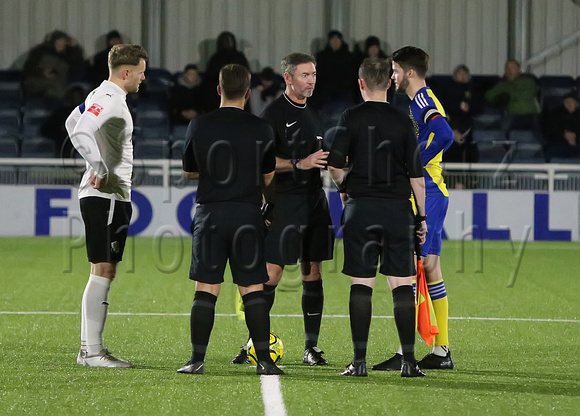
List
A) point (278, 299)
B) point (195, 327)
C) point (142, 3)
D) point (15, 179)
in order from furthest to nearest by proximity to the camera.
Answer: point (142, 3) < point (15, 179) < point (278, 299) < point (195, 327)

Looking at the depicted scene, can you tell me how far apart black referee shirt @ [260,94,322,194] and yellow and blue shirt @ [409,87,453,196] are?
684mm

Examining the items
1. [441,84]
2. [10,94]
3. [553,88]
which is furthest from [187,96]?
[553,88]

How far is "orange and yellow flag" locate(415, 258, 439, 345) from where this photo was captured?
6641 millimetres

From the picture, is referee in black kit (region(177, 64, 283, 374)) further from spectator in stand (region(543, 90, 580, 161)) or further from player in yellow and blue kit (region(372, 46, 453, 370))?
spectator in stand (region(543, 90, 580, 161))

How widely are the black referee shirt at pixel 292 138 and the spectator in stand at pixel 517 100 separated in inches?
480

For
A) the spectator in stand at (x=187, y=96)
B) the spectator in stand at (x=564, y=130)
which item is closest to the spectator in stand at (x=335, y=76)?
the spectator in stand at (x=187, y=96)

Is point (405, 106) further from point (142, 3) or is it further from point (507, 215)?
point (142, 3)

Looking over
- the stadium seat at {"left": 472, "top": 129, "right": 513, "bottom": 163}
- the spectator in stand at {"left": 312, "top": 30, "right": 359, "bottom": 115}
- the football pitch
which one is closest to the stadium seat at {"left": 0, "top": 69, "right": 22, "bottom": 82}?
the spectator in stand at {"left": 312, "top": 30, "right": 359, "bottom": 115}

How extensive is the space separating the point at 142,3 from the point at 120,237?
1494 centimetres

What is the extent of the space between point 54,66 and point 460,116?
697cm

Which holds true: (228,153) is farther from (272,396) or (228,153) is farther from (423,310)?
(423,310)

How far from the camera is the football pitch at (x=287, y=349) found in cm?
547

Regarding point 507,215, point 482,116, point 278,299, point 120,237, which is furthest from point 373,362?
point 482,116

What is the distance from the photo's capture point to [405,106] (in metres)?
18.0
